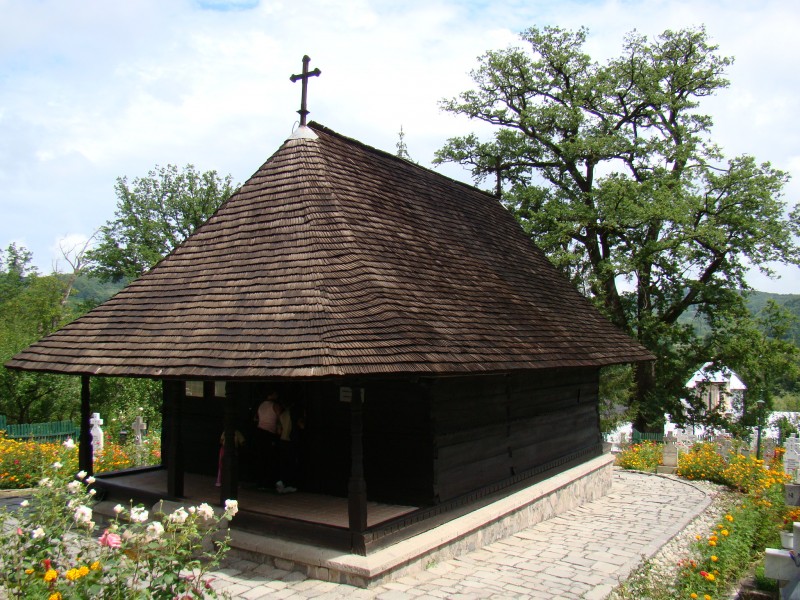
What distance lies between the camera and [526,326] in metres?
9.64

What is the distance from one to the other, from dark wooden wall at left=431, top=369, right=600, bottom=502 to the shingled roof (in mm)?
799

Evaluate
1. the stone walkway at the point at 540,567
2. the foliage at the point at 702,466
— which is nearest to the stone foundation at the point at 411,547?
the stone walkway at the point at 540,567

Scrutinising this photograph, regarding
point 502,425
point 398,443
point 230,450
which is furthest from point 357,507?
point 502,425

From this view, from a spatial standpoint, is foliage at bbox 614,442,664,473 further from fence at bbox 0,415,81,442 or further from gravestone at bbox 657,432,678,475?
fence at bbox 0,415,81,442

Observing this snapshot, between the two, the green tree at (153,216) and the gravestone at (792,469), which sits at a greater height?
the green tree at (153,216)

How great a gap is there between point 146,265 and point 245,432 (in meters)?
29.2

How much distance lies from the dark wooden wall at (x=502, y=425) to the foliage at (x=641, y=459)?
9.36 feet

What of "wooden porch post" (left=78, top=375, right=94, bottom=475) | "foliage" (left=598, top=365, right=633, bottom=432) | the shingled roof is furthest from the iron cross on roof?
"foliage" (left=598, top=365, right=633, bottom=432)

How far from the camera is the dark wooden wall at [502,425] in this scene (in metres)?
7.84

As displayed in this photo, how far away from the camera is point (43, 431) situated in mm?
15797

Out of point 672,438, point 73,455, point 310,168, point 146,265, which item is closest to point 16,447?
point 73,455

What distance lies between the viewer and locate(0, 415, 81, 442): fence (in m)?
15.7

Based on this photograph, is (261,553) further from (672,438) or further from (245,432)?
(672,438)

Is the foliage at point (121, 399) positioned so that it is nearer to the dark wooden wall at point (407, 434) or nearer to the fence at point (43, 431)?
the fence at point (43, 431)
